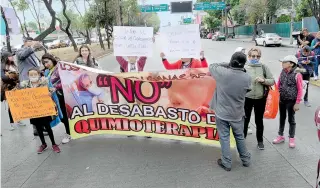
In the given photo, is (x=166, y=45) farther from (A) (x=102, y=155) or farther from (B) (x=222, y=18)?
(B) (x=222, y=18)

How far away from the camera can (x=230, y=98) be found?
12.7 feet

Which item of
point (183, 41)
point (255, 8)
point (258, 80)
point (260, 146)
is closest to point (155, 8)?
point (255, 8)

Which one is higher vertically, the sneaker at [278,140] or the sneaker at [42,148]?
the sneaker at [42,148]

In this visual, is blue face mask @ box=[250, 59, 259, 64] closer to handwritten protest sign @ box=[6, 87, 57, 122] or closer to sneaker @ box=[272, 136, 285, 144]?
sneaker @ box=[272, 136, 285, 144]

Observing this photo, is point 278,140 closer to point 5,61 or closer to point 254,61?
point 254,61

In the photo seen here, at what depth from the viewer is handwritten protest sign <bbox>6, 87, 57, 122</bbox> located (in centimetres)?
493

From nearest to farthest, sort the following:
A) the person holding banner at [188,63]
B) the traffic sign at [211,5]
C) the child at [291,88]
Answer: the child at [291,88]
the person holding banner at [188,63]
the traffic sign at [211,5]

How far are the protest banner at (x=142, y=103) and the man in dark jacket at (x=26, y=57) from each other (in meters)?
2.13

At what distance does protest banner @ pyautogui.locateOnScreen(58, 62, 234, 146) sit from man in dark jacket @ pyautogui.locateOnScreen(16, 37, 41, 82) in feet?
7.00

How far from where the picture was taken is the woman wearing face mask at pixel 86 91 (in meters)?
5.07

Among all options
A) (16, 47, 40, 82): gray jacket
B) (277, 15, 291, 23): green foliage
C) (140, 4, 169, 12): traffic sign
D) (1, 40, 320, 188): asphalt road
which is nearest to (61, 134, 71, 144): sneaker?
(1, 40, 320, 188): asphalt road

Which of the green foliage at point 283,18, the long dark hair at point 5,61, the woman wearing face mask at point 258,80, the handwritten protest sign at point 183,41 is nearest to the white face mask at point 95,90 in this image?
the handwritten protest sign at point 183,41

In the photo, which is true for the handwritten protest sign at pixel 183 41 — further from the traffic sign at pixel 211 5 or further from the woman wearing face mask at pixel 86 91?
the traffic sign at pixel 211 5

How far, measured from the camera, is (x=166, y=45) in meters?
5.41
